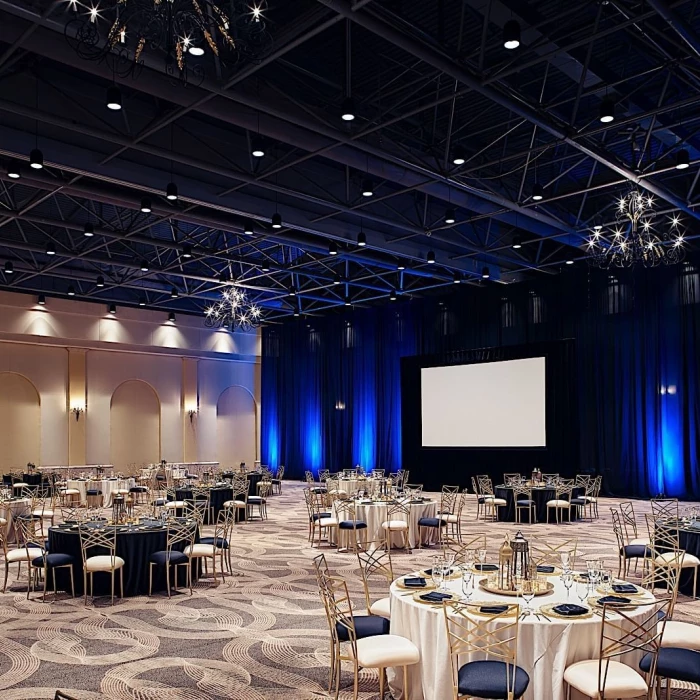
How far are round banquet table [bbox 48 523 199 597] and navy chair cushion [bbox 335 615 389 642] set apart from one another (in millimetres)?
3464

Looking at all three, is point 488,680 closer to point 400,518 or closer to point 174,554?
point 174,554

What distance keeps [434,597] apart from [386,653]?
1.59 feet

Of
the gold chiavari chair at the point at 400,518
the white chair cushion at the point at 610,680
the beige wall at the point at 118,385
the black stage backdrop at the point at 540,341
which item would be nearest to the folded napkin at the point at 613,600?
the white chair cushion at the point at 610,680

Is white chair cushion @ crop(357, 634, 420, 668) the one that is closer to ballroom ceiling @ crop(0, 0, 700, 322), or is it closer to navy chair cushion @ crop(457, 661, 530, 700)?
navy chair cushion @ crop(457, 661, 530, 700)

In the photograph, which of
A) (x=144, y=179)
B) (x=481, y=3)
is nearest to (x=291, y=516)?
(x=144, y=179)

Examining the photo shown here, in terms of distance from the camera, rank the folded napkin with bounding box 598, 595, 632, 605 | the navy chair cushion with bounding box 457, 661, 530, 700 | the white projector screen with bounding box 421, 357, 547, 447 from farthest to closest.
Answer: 1. the white projector screen with bounding box 421, 357, 547, 447
2. the folded napkin with bounding box 598, 595, 632, 605
3. the navy chair cushion with bounding box 457, 661, 530, 700

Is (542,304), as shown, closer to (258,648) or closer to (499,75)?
(499,75)

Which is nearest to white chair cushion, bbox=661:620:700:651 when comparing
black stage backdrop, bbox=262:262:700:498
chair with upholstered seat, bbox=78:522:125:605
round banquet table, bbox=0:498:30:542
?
chair with upholstered seat, bbox=78:522:125:605

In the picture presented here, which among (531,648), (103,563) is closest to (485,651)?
(531,648)

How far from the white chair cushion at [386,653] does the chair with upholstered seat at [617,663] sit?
840mm

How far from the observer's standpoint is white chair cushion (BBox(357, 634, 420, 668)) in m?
4.11

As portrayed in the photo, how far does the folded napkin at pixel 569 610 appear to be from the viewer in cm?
416

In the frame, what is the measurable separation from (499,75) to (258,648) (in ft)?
19.0

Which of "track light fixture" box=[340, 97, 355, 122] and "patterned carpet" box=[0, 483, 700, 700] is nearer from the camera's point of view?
"patterned carpet" box=[0, 483, 700, 700]
